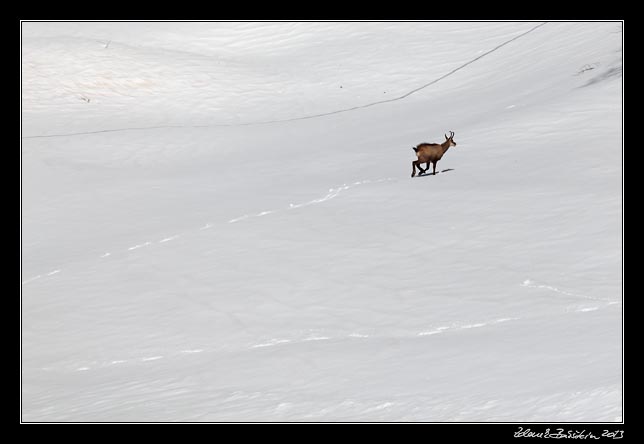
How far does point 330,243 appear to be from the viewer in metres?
11.3

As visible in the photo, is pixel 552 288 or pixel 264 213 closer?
pixel 552 288

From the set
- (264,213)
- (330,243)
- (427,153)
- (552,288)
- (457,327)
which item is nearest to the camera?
(457,327)

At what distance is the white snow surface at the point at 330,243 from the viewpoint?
311 inches

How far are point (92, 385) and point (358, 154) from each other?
758 cm

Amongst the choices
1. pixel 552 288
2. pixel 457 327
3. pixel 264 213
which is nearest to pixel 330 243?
pixel 264 213

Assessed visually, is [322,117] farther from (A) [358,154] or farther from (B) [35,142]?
(B) [35,142]

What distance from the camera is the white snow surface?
311 inches

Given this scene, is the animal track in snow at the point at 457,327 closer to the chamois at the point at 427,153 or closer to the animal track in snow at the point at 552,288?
the animal track in snow at the point at 552,288

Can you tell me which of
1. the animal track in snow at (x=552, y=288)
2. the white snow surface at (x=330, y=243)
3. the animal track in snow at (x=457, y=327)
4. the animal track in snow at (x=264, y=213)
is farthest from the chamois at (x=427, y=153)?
the animal track in snow at (x=457, y=327)

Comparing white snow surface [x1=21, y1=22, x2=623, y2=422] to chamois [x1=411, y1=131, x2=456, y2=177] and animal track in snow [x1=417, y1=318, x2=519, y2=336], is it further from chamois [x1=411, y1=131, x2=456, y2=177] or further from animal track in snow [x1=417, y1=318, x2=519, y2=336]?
chamois [x1=411, y1=131, x2=456, y2=177]

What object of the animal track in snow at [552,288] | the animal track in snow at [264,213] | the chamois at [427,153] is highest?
the chamois at [427,153]

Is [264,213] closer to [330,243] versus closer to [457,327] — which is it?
[330,243]

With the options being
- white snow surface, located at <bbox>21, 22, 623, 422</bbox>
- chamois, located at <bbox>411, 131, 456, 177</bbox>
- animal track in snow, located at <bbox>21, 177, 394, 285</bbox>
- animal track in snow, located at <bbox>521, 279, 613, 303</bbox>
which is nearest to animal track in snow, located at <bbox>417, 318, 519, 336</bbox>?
white snow surface, located at <bbox>21, 22, 623, 422</bbox>

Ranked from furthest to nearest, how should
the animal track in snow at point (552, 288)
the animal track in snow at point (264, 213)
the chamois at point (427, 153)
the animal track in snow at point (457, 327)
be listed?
the chamois at point (427, 153) → the animal track in snow at point (264, 213) → the animal track in snow at point (552, 288) → the animal track in snow at point (457, 327)
